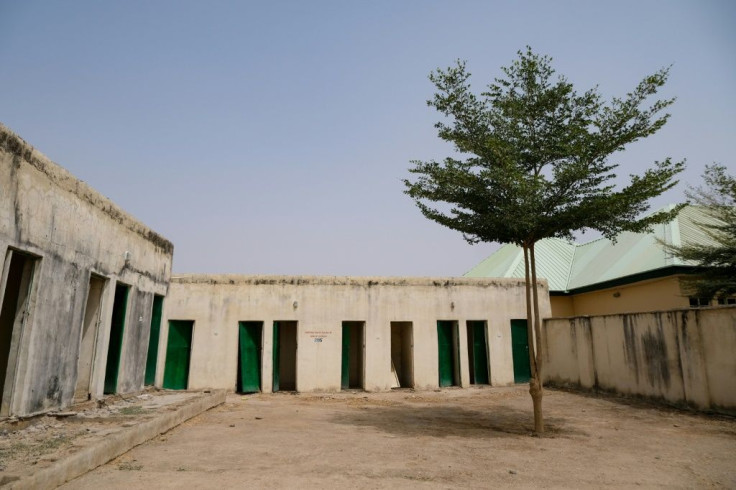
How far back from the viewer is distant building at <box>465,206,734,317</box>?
50.5ft

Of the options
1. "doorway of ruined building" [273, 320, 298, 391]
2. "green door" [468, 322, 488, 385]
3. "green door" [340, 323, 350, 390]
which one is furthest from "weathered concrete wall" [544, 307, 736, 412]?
"doorway of ruined building" [273, 320, 298, 391]

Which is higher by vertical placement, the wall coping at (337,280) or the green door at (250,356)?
the wall coping at (337,280)

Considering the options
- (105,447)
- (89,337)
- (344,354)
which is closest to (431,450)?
(105,447)

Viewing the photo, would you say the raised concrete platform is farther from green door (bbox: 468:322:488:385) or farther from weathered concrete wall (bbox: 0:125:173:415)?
green door (bbox: 468:322:488:385)

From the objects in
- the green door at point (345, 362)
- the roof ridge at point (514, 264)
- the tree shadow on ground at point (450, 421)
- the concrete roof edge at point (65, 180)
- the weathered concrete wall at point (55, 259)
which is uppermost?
the roof ridge at point (514, 264)

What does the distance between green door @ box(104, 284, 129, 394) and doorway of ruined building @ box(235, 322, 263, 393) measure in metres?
5.37

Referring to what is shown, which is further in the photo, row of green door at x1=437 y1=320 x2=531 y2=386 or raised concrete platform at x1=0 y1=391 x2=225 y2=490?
row of green door at x1=437 y1=320 x2=531 y2=386

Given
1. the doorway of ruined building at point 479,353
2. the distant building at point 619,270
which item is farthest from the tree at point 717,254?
the doorway of ruined building at point 479,353

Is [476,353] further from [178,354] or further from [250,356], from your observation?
[178,354]

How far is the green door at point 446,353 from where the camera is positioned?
53.6 feet

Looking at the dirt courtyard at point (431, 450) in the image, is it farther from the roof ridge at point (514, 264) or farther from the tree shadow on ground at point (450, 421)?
the roof ridge at point (514, 264)

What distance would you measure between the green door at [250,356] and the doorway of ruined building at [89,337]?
633 cm

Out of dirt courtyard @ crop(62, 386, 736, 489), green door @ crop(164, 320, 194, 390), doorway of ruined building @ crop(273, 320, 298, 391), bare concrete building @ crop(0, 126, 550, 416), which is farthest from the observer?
doorway of ruined building @ crop(273, 320, 298, 391)

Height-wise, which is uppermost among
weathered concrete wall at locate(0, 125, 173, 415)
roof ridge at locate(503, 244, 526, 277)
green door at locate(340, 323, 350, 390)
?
roof ridge at locate(503, 244, 526, 277)
